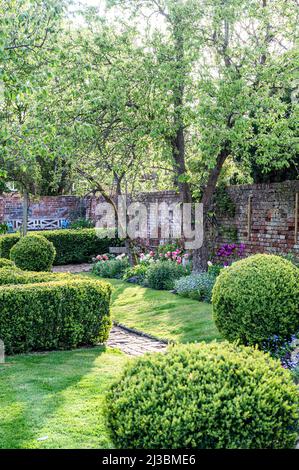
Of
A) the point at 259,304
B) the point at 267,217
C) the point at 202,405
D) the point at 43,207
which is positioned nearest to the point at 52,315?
the point at 259,304

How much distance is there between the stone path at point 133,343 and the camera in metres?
7.75

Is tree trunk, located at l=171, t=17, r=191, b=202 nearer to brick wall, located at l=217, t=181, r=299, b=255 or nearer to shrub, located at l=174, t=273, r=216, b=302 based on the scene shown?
brick wall, located at l=217, t=181, r=299, b=255

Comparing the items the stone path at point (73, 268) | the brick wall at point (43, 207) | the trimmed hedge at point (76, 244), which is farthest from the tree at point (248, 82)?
the brick wall at point (43, 207)

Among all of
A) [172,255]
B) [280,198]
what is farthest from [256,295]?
[172,255]

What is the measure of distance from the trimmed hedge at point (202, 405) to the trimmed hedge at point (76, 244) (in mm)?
15126

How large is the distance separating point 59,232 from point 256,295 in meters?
→ 12.7

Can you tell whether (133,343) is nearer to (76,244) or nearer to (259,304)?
(259,304)

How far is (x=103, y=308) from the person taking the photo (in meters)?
7.93

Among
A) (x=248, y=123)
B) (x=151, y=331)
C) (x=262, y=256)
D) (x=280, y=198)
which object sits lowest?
(x=151, y=331)

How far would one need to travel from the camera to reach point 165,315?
9867mm

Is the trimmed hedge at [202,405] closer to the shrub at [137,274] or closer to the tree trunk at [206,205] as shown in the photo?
the tree trunk at [206,205]

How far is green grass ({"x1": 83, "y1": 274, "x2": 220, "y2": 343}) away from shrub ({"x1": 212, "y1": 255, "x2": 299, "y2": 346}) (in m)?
1.16
